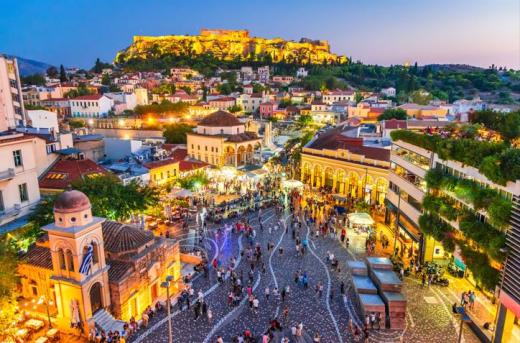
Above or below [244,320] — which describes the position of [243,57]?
above

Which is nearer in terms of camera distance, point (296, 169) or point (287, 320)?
point (287, 320)

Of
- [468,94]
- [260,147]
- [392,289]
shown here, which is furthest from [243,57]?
[392,289]

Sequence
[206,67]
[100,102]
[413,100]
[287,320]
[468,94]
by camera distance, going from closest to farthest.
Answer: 1. [287,320]
2. [100,102]
3. [413,100]
4. [468,94]
5. [206,67]

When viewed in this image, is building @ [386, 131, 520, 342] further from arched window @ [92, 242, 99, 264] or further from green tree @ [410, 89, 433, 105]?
green tree @ [410, 89, 433, 105]

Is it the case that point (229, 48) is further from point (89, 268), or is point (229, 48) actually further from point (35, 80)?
point (89, 268)

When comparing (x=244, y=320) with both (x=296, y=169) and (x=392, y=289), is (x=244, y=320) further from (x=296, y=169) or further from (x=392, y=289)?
(x=296, y=169)

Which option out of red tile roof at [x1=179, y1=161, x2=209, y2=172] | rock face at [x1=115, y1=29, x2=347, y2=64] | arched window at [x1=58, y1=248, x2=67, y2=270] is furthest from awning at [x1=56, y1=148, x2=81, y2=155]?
rock face at [x1=115, y1=29, x2=347, y2=64]
